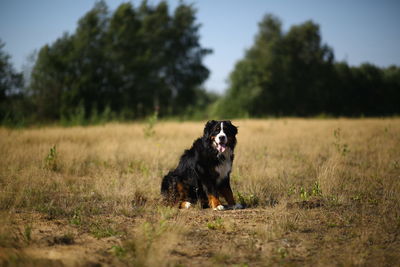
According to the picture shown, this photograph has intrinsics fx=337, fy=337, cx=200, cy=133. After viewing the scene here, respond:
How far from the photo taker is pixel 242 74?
1430 inches

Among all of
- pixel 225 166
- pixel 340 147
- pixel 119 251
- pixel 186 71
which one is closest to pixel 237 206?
pixel 225 166

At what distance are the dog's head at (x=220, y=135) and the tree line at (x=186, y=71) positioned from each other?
2339cm

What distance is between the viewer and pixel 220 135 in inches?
221

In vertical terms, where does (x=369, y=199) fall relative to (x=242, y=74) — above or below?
below

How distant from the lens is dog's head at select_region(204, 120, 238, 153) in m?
5.63

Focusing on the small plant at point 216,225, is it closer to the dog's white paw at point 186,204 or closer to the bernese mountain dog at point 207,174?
the bernese mountain dog at point 207,174

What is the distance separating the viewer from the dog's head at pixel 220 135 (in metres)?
5.63

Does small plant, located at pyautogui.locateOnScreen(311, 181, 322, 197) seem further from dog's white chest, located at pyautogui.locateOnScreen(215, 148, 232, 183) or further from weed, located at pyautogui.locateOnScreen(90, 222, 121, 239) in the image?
weed, located at pyautogui.locateOnScreen(90, 222, 121, 239)

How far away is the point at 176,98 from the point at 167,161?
94.9 feet

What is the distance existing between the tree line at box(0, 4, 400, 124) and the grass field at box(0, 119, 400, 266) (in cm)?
2000

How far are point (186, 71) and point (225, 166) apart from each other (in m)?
33.0

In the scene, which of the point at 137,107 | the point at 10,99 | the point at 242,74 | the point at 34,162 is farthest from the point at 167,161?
the point at 242,74

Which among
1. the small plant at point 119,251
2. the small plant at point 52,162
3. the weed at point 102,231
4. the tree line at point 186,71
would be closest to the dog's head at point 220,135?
the weed at point 102,231

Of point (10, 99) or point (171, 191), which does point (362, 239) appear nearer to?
point (171, 191)
